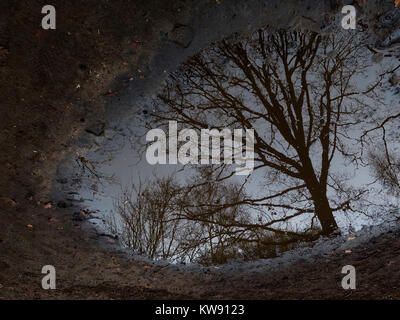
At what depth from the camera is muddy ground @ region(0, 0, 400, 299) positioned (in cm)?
184

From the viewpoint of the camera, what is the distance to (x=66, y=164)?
6.83ft

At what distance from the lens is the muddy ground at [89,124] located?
6.03 feet

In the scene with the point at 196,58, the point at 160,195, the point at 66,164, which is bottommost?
the point at 160,195

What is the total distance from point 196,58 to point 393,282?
2495 mm

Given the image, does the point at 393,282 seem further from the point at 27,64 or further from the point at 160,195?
the point at 27,64

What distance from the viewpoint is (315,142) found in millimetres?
2492

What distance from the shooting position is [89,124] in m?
2.09

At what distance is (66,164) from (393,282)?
2.87 metres

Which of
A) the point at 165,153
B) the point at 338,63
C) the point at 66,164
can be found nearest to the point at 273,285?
the point at 165,153

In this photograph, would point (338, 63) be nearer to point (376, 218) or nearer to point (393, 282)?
point (376, 218)

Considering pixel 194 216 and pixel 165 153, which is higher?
pixel 165 153
